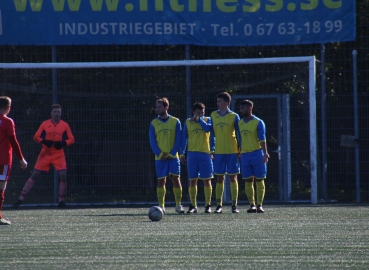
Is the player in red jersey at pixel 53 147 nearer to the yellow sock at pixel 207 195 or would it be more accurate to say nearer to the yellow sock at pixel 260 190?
the yellow sock at pixel 207 195

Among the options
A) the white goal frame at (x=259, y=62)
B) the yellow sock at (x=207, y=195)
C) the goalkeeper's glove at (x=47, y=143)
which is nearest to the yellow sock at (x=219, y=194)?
the yellow sock at (x=207, y=195)

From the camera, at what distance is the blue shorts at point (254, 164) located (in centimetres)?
1105

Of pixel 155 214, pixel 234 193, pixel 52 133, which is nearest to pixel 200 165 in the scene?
pixel 234 193

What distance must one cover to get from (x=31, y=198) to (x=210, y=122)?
452cm

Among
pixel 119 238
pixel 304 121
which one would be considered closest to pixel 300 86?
pixel 304 121

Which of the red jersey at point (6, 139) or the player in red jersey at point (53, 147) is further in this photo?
the player in red jersey at point (53, 147)

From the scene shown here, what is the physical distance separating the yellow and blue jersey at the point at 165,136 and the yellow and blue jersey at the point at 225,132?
603 millimetres

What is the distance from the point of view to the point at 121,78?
13.8 m

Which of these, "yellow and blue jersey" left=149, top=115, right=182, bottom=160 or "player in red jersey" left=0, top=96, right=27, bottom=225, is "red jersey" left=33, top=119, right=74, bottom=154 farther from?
"player in red jersey" left=0, top=96, right=27, bottom=225

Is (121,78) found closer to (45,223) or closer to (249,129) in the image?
(249,129)

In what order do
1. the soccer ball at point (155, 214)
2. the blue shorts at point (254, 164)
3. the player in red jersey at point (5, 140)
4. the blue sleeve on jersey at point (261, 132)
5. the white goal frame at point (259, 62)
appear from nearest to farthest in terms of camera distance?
the player in red jersey at point (5, 140) → the soccer ball at point (155, 214) → the blue sleeve on jersey at point (261, 132) → the blue shorts at point (254, 164) → the white goal frame at point (259, 62)

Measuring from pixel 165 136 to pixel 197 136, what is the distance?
529 mm

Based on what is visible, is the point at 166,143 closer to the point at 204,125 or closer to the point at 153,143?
the point at 153,143

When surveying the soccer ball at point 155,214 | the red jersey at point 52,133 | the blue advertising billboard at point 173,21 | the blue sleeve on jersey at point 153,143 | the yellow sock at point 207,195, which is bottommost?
the soccer ball at point 155,214
